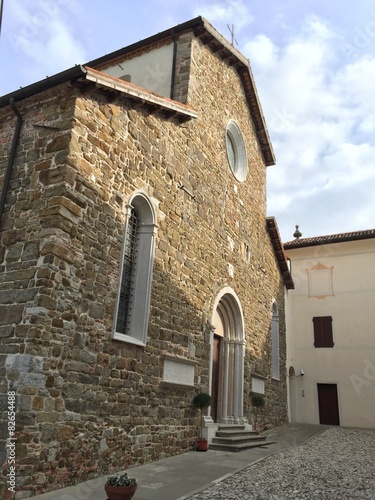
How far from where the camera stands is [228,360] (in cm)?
1187

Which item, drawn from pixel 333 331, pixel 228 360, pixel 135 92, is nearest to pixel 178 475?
pixel 228 360

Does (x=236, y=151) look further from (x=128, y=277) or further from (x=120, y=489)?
(x=120, y=489)

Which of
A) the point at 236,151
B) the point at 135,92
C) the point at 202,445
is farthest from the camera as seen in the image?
the point at 236,151

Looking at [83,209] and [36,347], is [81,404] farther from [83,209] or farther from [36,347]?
[83,209]

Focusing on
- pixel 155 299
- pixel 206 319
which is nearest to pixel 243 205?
pixel 206 319

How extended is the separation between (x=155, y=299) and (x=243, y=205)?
648 cm

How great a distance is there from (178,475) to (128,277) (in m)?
3.43

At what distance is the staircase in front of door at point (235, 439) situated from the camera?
945cm

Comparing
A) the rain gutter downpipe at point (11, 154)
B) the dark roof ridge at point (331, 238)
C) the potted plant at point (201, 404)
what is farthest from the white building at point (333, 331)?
the rain gutter downpipe at point (11, 154)

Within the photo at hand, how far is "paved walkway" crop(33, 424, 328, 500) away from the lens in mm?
5363

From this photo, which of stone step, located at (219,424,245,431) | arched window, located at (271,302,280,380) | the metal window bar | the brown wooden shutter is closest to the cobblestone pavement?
stone step, located at (219,424,245,431)

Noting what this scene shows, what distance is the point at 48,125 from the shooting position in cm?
674

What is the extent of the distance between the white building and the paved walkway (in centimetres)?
1014

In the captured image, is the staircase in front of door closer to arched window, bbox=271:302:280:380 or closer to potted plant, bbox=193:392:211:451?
potted plant, bbox=193:392:211:451
